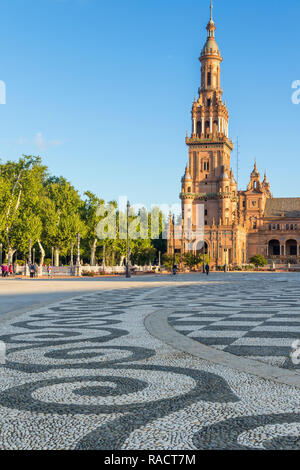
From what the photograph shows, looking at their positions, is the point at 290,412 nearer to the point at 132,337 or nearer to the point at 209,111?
the point at 132,337

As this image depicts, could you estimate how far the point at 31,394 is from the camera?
5.03 meters

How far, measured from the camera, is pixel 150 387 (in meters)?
5.29

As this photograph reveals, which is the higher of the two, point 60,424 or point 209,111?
point 209,111

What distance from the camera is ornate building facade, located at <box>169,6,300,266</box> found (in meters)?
109

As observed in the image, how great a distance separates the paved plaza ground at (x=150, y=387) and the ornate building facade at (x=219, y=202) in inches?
3708

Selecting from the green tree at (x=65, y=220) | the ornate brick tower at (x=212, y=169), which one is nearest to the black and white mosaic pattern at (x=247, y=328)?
the green tree at (x=65, y=220)

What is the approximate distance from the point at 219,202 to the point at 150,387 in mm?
108182

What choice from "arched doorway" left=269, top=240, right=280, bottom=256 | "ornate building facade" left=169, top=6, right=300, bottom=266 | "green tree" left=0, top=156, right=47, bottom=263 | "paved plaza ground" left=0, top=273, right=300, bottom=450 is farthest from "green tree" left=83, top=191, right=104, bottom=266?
"paved plaza ground" left=0, top=273, right=300, bottom=450

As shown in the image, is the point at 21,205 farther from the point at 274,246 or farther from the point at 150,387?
the point at 274,246

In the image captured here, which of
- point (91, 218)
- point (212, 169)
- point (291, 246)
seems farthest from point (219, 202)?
point (91, 218)

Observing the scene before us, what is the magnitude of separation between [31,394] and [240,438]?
225 centimetres

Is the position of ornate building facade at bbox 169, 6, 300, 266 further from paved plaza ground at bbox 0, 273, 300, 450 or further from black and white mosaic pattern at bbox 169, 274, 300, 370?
paved plaza ground at bbox 0, 273, 300, 450

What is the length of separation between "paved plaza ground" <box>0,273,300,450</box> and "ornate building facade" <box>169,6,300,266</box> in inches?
3708
